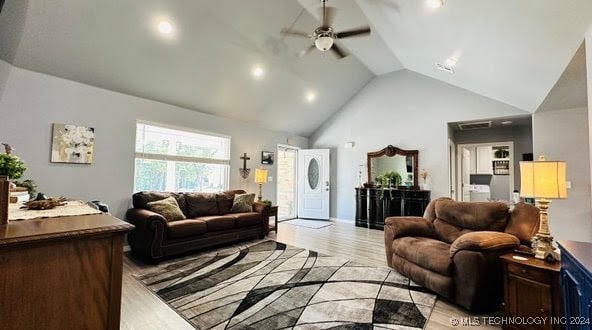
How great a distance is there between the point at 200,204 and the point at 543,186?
14.8 feet

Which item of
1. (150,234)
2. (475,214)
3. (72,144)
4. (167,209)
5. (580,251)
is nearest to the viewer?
(580,251)

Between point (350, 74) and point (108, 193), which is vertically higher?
point (350, 74)

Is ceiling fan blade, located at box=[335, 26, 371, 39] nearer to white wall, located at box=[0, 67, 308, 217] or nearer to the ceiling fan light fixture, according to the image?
the ceiling fan light fixture

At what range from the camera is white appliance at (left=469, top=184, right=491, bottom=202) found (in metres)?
6.92

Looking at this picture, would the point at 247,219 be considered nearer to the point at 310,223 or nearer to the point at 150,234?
the point at 150,234

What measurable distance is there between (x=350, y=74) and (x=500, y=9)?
386 cm

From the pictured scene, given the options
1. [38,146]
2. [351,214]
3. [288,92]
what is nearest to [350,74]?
[288,92]

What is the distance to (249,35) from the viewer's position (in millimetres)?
4023

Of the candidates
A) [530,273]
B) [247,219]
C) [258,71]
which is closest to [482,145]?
[530,273]

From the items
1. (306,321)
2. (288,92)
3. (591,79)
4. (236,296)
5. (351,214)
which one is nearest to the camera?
(591,79)

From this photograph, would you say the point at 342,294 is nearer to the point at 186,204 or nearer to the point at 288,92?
the point at 186,204

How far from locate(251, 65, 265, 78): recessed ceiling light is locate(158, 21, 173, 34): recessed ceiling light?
1513 mm

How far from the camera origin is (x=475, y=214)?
A: 2992 millimetres

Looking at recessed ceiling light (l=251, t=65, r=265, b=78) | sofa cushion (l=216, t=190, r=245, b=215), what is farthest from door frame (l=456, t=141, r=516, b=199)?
sofa cushion (l=216, t=190, r=245, b=215)
